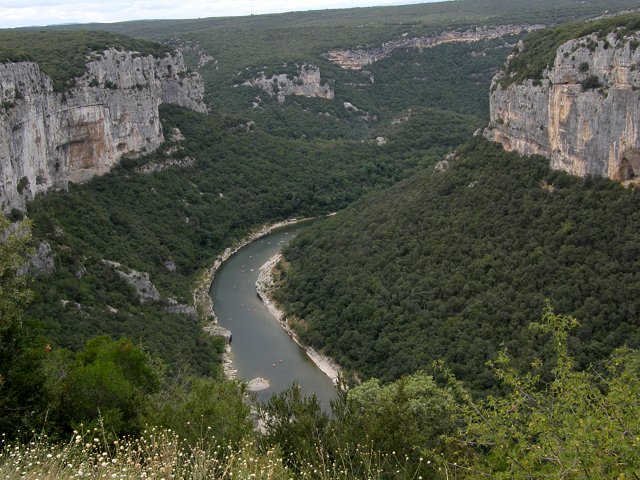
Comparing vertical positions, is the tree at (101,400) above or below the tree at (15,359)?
below

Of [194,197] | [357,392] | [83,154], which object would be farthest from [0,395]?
[194,197]

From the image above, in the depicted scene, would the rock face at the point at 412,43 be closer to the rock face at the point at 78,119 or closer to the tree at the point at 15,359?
the rock face at the point at 78,119

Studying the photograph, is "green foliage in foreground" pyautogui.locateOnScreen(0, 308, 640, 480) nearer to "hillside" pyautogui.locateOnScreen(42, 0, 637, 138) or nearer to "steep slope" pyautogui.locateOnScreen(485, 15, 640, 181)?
"steep slope" pyautogui.locateOnScreen(485, 15, 640, 181)

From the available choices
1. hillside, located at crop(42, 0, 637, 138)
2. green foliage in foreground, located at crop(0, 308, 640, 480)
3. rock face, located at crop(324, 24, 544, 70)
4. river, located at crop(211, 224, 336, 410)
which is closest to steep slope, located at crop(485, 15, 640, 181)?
river, located at crop(211, 224, 336, 410)

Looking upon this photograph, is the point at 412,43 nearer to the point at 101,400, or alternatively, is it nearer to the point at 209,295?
the point at 209,295

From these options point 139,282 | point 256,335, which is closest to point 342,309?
point 256,335

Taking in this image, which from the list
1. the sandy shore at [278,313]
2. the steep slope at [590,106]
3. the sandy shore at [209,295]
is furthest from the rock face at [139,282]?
the steep slope at [590,106]
